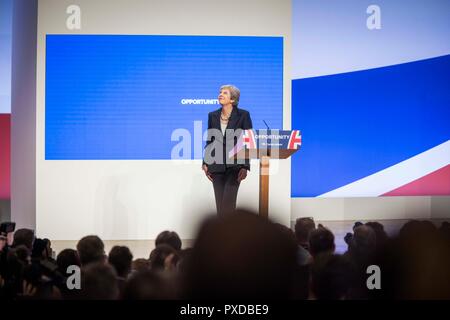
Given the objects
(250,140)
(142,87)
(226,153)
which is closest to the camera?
(250,140)

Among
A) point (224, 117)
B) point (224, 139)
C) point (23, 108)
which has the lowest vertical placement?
point (224, 139)

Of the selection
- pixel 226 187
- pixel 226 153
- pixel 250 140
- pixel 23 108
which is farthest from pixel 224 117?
pixel 23 108

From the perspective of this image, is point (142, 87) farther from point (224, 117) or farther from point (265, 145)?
point (265, 145)

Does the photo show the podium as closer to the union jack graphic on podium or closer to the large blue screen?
the union jack graphic on podium

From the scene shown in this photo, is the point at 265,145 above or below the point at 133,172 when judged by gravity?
above

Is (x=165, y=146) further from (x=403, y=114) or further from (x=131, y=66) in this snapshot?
(x=403, y=114)

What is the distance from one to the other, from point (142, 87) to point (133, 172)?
967 mm

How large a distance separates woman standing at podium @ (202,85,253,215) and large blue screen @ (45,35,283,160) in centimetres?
159

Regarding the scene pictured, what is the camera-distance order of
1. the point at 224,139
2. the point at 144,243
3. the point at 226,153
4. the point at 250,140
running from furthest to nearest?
the point at 144,243 < the point at 224,139 < the point at 226,153 < the point at 250,140

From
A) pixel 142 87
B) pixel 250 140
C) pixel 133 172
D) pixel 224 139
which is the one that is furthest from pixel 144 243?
pixel 250 140

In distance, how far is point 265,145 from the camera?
4.08 meters

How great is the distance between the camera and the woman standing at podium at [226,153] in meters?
4.65

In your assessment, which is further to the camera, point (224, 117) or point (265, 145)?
point (224, 117)

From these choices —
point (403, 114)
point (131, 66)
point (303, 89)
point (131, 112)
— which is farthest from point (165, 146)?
point (403, 114)
